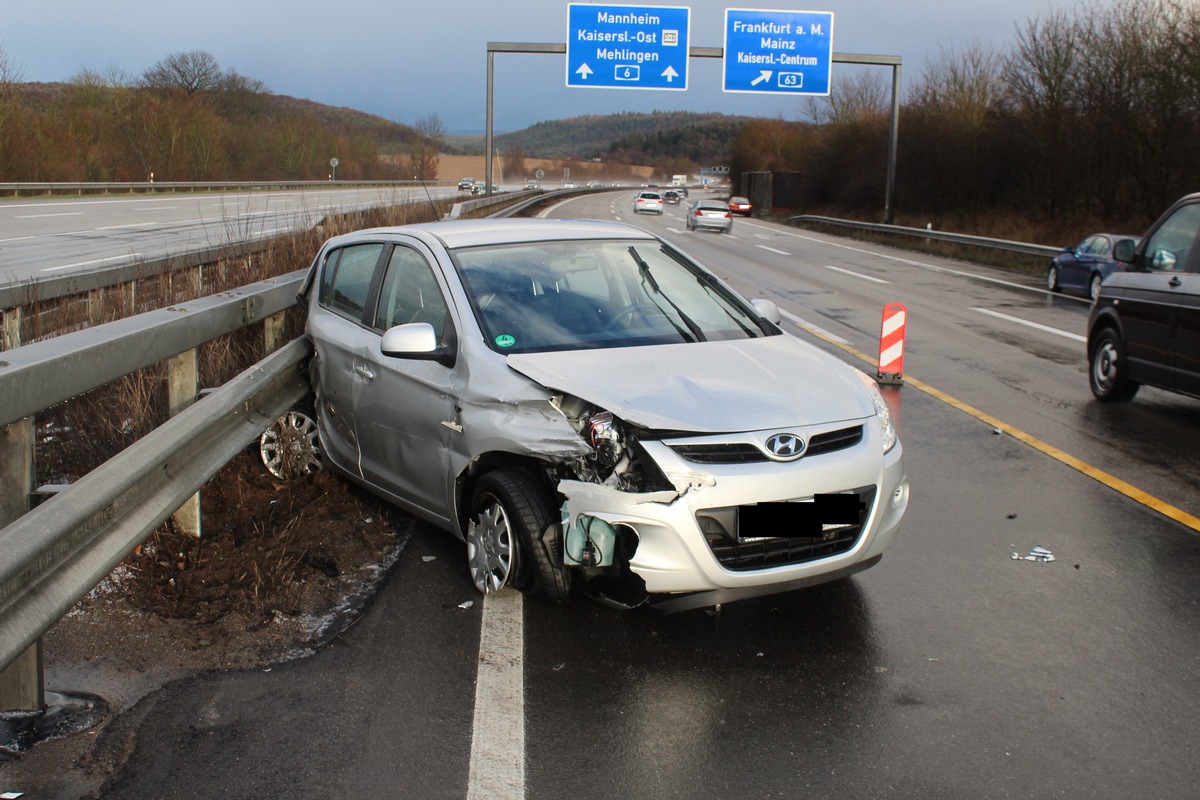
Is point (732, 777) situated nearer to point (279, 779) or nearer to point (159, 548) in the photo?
point (279, 779)

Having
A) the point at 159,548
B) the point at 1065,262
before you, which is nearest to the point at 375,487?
the point at 159,548

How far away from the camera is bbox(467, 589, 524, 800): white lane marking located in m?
3.37


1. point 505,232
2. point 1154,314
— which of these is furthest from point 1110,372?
point 505,232

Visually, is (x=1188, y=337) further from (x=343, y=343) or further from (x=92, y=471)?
(x=92, y=471)

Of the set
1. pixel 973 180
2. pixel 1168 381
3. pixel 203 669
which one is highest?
pixel 973 180

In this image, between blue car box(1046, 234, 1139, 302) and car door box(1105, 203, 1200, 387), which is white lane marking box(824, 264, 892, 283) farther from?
car door box(1105, 203, 1200, 387)

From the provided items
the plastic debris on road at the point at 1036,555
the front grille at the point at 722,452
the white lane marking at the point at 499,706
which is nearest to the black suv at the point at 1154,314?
the plastic debris on road at the point at 1036,555

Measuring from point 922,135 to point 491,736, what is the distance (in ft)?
155

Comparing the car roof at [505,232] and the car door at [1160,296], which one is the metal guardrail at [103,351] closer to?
the car roof at [505,232]

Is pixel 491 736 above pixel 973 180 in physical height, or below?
below

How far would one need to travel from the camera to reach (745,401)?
440 centimetres

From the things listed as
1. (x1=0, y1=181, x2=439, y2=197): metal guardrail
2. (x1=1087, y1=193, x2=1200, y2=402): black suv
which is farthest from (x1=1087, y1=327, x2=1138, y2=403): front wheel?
(x1=0, y1=181, x2=439, y2=197): metal guardrail

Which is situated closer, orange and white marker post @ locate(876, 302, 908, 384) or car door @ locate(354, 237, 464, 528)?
car door @ locate(354, 237, 464, 528)

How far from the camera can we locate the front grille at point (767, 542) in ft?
→ 13.5
